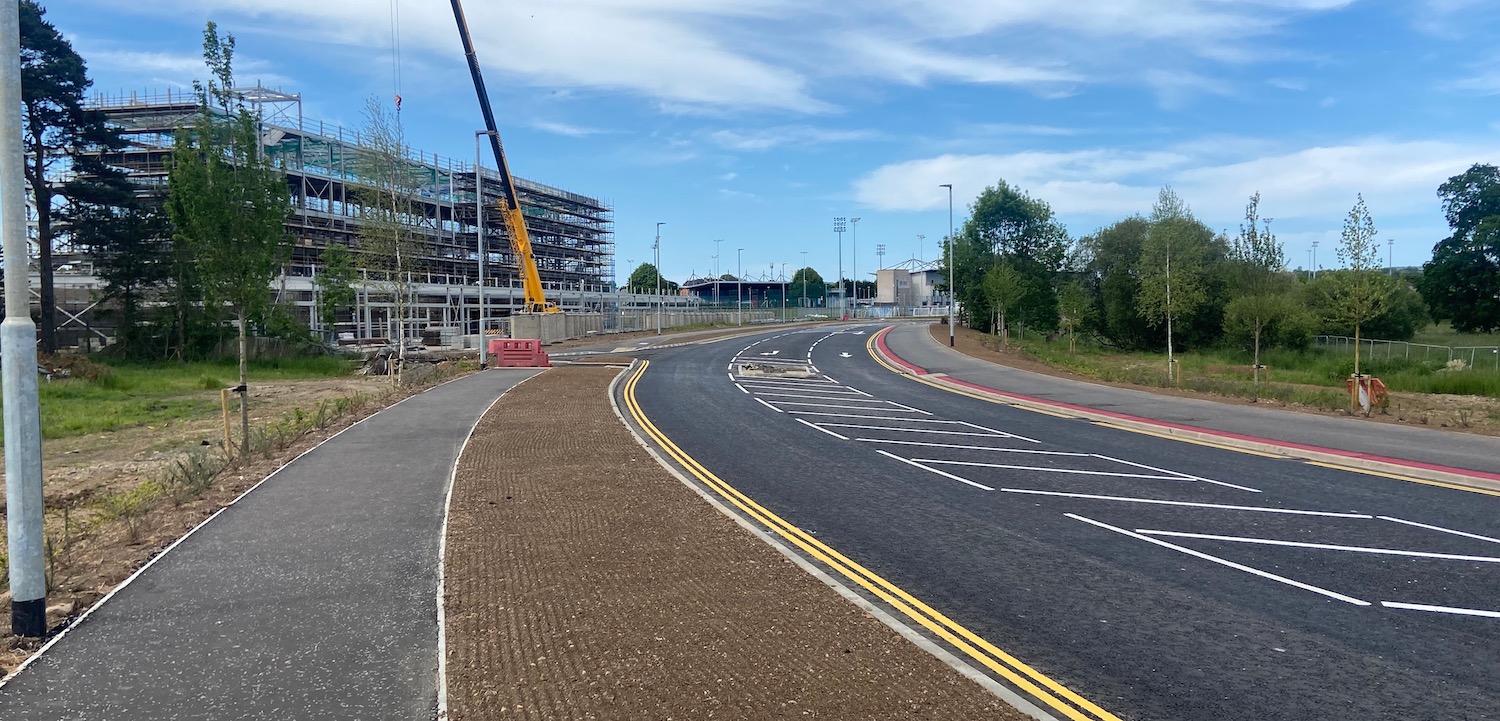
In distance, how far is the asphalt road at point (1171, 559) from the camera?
555 cm

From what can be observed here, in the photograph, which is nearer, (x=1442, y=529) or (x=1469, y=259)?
(x=1442, y=529)

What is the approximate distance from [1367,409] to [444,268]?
67.9 meters

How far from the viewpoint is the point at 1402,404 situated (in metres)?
27.3

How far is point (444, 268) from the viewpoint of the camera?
7350 centimetres

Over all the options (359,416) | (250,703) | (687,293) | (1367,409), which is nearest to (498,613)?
(250,703)

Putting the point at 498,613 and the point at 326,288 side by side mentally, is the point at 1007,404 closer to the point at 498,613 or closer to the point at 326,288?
the point at 498,613

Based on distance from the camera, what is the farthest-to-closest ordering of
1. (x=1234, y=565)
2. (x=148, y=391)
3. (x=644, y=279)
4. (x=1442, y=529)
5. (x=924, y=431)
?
(x=644, y=279)
(x=148, y=391)
(x=924, y=431)
(x=1442, y=529)
(x=1234, y=565)

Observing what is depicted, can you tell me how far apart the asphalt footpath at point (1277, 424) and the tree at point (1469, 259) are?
4531 centimetres

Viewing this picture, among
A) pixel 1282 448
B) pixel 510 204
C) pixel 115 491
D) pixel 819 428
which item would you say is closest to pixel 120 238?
pixel 510 204

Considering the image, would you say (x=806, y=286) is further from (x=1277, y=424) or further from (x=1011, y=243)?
(x=1277, y=424)

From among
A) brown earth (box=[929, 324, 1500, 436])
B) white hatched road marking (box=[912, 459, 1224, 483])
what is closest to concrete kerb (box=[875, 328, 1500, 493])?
white hatched road marking (box=[912, 459, 1224, 483])

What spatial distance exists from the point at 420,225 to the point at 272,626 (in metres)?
A: 37.9

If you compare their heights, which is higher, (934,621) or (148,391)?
(148,391)

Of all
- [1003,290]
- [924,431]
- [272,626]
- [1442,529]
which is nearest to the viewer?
[272,626]
